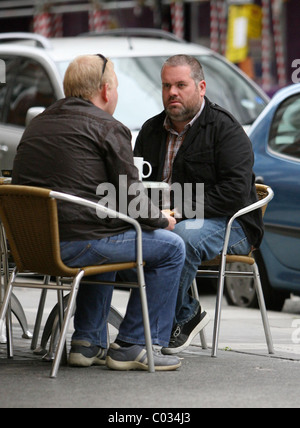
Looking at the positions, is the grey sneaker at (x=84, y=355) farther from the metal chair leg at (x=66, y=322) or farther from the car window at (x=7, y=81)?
the car window at (x=7, y=81)

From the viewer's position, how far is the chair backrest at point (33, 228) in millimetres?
5352

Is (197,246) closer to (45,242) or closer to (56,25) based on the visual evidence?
(45,242)

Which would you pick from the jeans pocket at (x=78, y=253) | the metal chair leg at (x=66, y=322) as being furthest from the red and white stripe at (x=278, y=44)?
the metal chair leg at (x=66, y=322)

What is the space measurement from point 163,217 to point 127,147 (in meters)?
0.42

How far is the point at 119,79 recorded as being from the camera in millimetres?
9969

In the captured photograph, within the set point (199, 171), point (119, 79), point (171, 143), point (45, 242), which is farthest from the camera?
point (119, 79)

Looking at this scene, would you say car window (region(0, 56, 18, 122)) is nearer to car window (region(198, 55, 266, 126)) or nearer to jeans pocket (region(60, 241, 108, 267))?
car window (region(198, 55, 266, 126))

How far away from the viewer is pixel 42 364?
5914 mm

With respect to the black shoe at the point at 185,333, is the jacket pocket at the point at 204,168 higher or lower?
higher

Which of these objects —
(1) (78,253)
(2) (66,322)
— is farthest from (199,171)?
(2) (66,322)

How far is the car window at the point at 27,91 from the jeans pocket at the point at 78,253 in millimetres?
4605

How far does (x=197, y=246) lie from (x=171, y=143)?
739 millimetres

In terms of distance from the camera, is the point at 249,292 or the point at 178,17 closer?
the point at 249,292

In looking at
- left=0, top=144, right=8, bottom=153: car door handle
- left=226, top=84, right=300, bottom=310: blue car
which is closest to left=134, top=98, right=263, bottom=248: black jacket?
left=226, top=84, right=300, bottom=310: blue car
